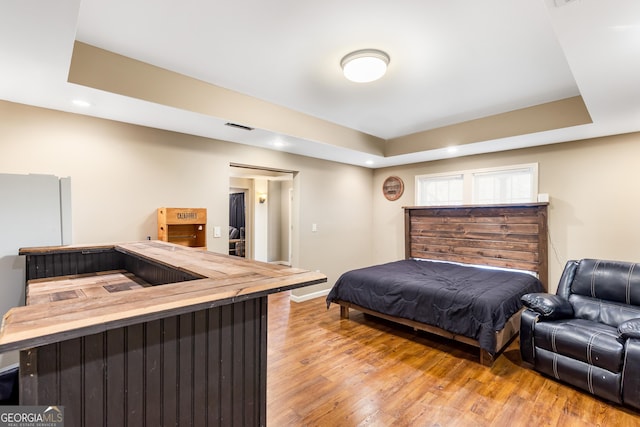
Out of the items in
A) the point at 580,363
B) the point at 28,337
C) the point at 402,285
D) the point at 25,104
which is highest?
the point at 25,104

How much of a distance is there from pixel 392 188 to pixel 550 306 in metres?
3.40

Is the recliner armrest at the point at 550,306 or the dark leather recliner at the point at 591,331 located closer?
the dark leather recliner at the point at 591,331

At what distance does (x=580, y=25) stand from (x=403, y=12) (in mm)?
920

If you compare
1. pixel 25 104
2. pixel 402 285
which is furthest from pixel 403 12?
pixel 25 104

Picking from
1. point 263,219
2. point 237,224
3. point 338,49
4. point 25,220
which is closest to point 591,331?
point 338,49

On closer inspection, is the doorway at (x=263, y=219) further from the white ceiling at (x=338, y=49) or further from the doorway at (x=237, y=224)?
the white ceiling at (x=338, y=49)

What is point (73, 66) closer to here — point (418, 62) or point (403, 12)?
point (403, 12)

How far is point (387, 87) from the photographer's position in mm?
2893

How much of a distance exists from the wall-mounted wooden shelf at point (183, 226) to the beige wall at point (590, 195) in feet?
13.7

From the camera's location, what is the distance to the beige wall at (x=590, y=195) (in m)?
3.44

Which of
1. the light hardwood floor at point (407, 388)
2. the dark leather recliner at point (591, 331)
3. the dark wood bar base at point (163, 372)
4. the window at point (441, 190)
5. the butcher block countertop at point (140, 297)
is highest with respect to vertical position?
the window at point (441, 190)

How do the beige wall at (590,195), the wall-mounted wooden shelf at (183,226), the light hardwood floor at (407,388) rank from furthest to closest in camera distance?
the beige wall at (590,195) → the wall-mounted wooden shelf at (183,226) → the light hardwood floor at (407,388)

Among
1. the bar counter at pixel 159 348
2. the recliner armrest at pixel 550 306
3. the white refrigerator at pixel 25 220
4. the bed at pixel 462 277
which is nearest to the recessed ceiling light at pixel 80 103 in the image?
the white refrigerator at pixel 25 220

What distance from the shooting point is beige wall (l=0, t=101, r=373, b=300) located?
259 cm
